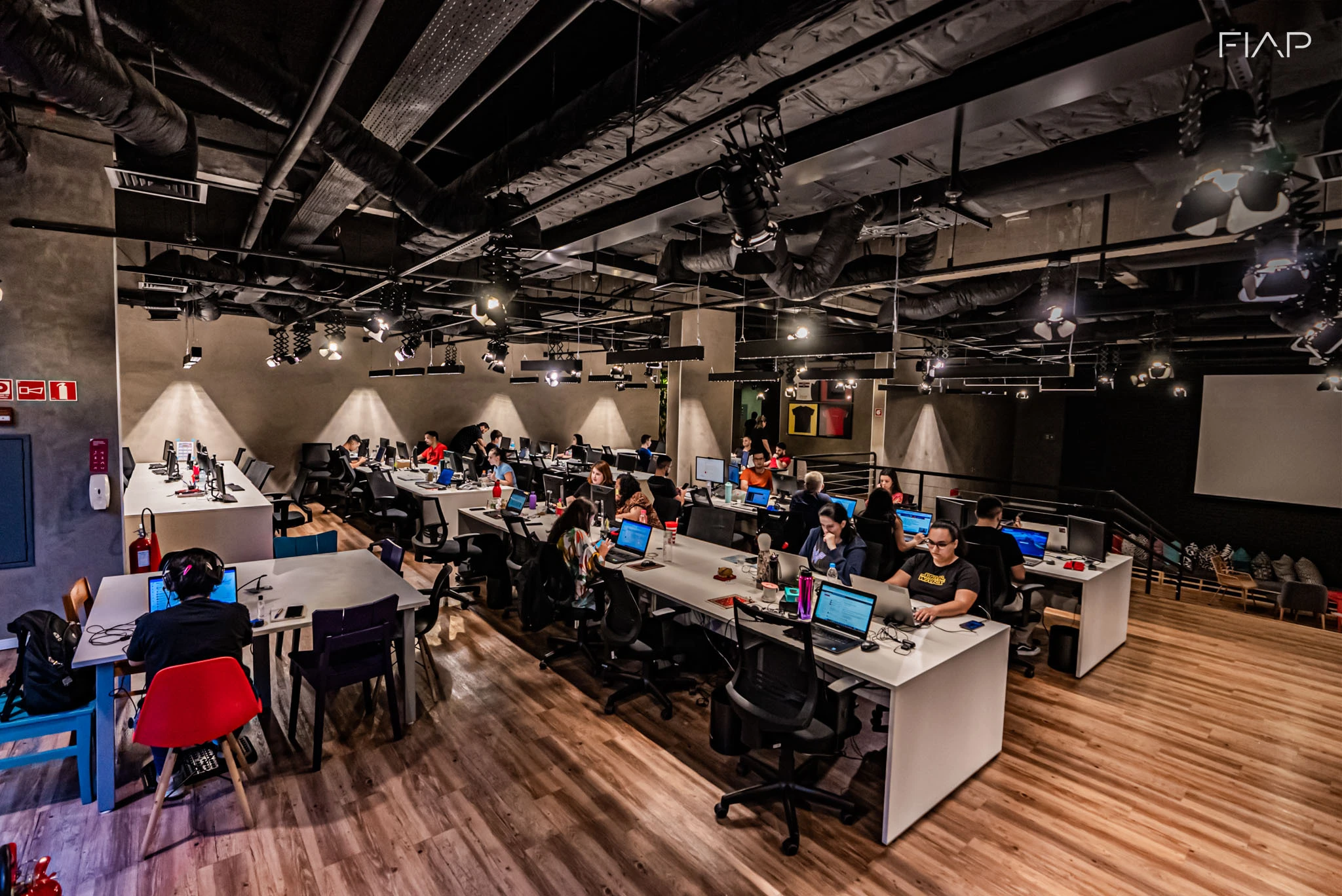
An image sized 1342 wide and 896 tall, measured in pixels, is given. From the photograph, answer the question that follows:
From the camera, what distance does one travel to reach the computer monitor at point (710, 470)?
375 inches

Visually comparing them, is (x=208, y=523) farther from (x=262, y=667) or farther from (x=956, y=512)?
(x=956, y=512)

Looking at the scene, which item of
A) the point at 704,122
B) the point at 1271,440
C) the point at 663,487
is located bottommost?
the point at 663,487

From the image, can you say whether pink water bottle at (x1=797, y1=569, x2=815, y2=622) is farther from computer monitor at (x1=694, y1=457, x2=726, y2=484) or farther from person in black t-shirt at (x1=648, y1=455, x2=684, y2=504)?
computer monitor at (x1=694, y1=457, x2=726, y2=484)

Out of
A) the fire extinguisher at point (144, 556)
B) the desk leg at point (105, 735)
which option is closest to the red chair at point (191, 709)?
the desk leg at point (105, 735)

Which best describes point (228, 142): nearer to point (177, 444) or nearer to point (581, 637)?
point (581, 637)

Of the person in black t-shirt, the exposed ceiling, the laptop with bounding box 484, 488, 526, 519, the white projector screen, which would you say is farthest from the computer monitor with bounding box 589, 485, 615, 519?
the white projector screen

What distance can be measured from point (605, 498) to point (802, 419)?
1113 centimetres

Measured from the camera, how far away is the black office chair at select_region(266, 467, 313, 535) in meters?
8.90

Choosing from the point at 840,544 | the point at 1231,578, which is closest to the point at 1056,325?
the point at 840,544

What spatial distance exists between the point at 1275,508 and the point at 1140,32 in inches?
618

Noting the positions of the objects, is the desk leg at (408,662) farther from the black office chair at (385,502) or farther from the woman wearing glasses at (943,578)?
the black office chair at (385,502)

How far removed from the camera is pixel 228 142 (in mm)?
4641

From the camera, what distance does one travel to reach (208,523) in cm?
653

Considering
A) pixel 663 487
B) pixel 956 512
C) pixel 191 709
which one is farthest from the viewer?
pixel 663 487
